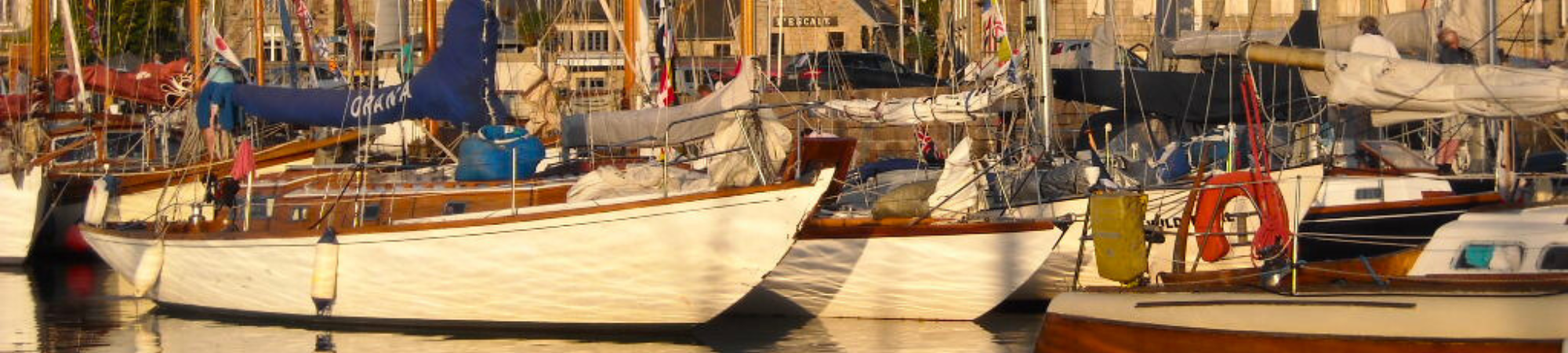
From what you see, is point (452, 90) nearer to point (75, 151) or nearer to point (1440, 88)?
point (1440, 88)

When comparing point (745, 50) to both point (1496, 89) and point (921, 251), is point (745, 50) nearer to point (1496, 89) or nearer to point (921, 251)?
point (921, 251)

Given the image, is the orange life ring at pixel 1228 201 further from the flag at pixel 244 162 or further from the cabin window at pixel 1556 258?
the flag at pixel 244 162

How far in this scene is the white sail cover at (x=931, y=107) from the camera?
25.0 meters

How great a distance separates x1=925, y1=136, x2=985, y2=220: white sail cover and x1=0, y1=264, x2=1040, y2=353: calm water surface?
3.60ft

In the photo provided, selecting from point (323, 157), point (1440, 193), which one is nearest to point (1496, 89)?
point (1440, 193)

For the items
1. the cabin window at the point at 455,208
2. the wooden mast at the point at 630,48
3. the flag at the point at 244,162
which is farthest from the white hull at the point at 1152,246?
the flag at the point at 244,162

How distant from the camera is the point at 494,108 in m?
24.2

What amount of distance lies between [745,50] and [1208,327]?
1201 centimetres

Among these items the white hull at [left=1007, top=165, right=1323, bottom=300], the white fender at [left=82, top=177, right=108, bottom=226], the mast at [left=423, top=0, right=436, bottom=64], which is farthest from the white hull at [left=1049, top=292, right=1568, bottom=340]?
the white fender at [left=82, top=177, right=108, bottom=226]

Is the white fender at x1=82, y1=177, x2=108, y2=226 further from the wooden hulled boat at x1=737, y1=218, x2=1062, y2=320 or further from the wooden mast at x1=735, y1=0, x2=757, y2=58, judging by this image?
the wooden hulled boat at x1=737, y1=218, x2=1062, y2=320

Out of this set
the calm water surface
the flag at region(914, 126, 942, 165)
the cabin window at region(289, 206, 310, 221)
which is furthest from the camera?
the flag at region(914, 126, 942, 165)

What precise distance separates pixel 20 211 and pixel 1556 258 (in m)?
22.7

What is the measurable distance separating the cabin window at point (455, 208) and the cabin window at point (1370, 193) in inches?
333

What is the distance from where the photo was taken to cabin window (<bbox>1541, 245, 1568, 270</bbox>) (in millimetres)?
17719
